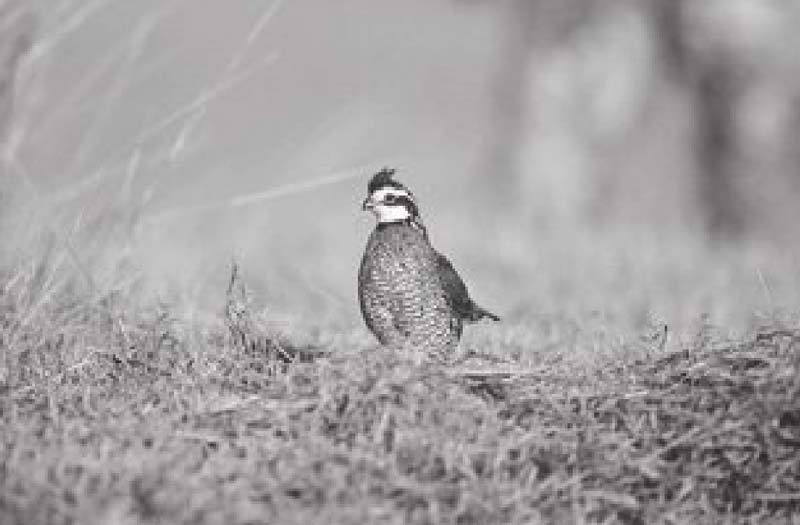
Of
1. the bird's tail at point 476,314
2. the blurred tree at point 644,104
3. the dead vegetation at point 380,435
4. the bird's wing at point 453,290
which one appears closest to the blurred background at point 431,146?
the blurred tree at point 644,104

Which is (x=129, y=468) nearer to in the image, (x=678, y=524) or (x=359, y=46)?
(x=678, y=524)

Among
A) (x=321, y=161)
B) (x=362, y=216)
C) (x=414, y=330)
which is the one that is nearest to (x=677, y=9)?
(x=362, y=216)

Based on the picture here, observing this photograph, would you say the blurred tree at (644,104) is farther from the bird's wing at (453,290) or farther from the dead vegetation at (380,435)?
the dead vegetation at (380,435)

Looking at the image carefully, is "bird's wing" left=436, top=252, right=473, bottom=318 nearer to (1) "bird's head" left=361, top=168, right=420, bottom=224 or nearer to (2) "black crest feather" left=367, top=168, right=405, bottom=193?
(1) "bird's head" left=361, top=168, right=420, bottom=224

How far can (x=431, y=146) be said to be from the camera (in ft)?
29.6

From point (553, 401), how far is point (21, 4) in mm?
2078

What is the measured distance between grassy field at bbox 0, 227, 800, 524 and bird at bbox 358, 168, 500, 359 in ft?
1.49

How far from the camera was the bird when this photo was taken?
5.72m

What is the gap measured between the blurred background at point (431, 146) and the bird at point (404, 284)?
6.4 inches

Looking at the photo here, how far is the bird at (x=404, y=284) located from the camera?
18.8 feet

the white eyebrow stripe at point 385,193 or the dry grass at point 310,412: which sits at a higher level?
the white eyebrow stripe at point 385,193

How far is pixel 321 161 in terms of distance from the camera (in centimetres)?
714

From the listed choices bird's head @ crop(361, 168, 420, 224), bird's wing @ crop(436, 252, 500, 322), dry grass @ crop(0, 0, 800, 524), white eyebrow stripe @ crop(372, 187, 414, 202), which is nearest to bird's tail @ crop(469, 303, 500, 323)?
bird's wing @ crop(436, 252, 500, 322)

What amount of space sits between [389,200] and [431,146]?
3.10 meters
